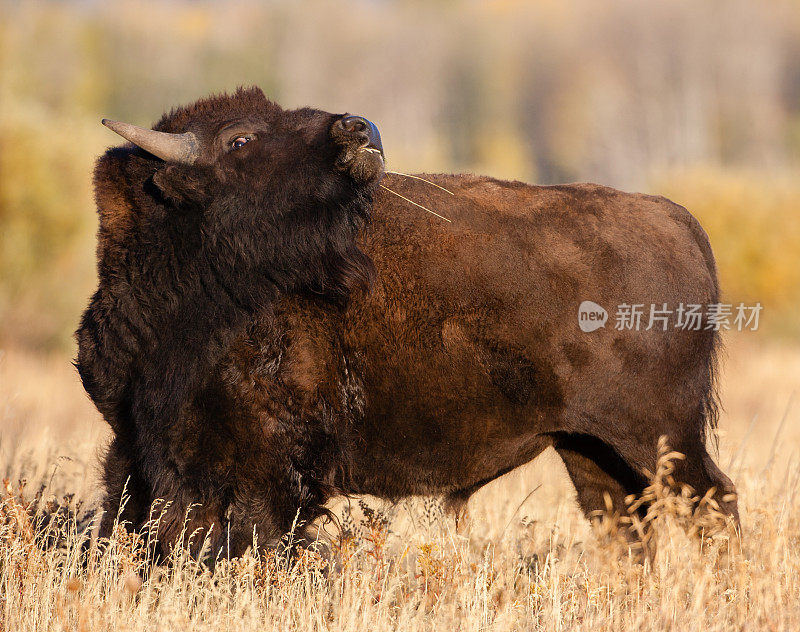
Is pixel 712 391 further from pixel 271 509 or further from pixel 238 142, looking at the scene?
pixel 238 142

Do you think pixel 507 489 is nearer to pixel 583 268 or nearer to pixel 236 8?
pixel 583 268

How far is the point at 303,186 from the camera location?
189 inches

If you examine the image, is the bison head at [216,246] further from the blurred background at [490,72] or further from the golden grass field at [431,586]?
the blurred background at [490,72]

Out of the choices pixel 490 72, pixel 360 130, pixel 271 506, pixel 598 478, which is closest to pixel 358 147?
pixel 360 130

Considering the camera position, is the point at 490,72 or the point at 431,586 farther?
the point at 490,72

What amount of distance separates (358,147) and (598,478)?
250 cm

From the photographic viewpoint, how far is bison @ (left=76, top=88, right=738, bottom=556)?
4.72 metres

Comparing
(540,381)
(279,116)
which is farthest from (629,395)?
(279,116)

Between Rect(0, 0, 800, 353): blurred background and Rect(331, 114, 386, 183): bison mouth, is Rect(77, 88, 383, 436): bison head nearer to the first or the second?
Rect(331, 114, 386, 183): bison mouth

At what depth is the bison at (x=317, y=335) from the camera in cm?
472

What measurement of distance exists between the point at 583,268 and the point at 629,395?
28.6 inches

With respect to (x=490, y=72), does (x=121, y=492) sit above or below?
below

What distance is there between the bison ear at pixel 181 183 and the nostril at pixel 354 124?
796 millimetres

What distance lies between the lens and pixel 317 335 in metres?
4.80
